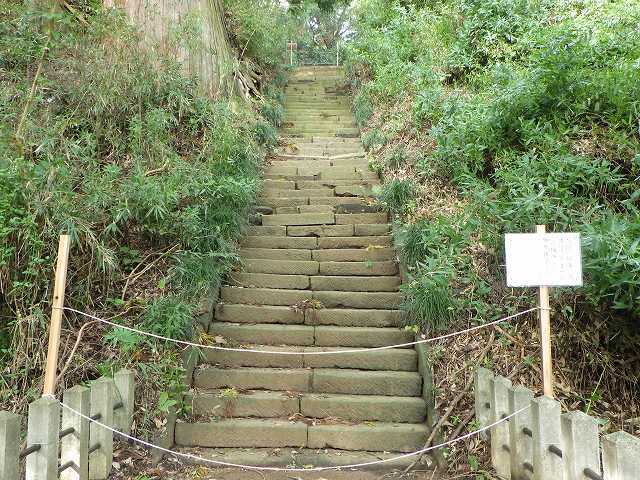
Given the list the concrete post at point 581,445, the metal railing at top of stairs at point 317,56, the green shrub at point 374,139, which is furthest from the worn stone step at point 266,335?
the metal railing at top of stairs at point 317,56

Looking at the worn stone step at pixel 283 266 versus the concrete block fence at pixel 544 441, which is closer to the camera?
the concrete block fence at pixel 544 441

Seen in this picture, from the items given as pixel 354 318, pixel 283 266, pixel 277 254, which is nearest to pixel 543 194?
pixel 354 318

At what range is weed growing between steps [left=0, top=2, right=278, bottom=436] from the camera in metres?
3.70

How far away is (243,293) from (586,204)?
3.47 meters

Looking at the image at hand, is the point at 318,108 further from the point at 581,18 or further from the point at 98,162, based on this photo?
the point at 98,162

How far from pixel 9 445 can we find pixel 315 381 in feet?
7.66

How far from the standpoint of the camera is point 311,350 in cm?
443

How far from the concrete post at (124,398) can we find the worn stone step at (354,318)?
6.33 feet

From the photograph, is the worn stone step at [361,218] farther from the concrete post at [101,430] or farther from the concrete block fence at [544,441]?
the concrete post at [101,430]

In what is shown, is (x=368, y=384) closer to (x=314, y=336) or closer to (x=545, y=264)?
(x=314, y=336)

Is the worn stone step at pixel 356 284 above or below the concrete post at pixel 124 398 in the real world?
above

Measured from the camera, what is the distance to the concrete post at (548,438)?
2557mm

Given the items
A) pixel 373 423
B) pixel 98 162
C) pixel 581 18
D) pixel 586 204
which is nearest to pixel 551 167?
pixel 586 204

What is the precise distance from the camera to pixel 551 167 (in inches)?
168
